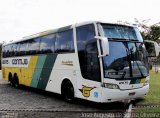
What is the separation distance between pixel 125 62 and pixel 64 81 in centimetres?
342

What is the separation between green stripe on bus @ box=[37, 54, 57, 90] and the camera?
51.1 ft

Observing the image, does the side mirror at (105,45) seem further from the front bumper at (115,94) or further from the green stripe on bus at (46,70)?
the green stripe on bus at (46,70)

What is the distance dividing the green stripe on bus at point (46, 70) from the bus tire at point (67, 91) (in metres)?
Result: 1.50

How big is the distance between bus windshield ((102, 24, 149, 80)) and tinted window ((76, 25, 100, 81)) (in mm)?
426

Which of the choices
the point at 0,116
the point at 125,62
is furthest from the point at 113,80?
the point at 0,116

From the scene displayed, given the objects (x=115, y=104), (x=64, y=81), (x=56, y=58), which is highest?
(x=56, y=58)

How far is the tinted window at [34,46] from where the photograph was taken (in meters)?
17.5

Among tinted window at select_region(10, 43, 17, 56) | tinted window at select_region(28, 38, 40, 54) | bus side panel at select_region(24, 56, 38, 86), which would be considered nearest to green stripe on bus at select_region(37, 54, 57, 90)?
bus side panel at select_region(24, 56, 38, 86)

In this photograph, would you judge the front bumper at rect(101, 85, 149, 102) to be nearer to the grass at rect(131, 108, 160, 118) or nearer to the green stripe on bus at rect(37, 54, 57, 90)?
the grass at rect(131, 108, 160, 118)

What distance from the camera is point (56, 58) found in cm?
1511

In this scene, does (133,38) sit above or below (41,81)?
above

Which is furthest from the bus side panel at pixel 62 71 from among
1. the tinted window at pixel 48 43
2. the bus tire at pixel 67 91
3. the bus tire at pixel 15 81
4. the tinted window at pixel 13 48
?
the tinted window at pixel 13 48

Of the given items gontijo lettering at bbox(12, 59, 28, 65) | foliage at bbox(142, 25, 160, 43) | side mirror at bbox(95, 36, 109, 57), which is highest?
foliage at bbox(142, 25, 160, 43)

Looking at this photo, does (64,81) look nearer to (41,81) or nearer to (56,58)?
(56,58)
